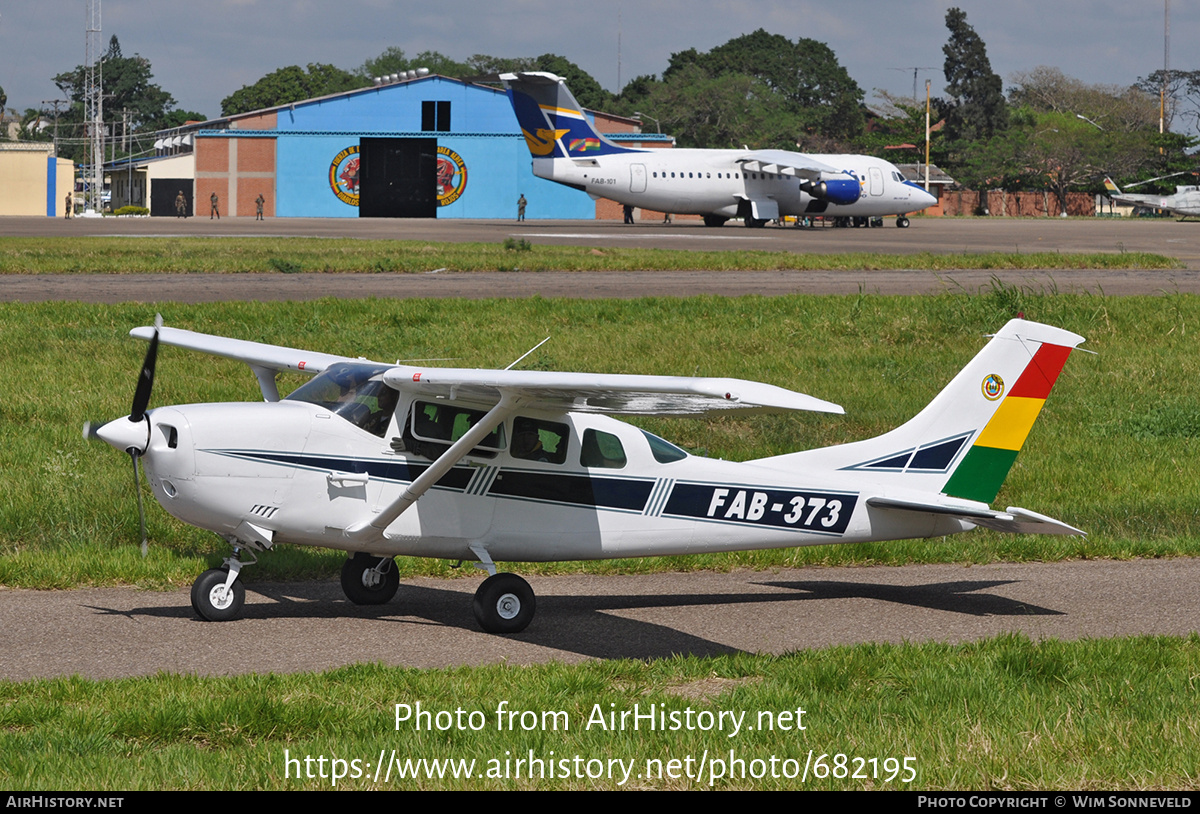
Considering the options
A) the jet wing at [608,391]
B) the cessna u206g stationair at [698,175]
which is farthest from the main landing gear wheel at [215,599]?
the cessna u206g stationair at [698,175]

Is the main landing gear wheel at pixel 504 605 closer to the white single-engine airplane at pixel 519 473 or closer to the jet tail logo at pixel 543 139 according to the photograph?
the white single-engine airplane at pixel 519 473

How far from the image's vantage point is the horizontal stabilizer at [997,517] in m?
8.52

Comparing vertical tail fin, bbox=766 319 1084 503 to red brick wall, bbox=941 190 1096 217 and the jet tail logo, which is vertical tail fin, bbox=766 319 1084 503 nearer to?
the jet tail logo

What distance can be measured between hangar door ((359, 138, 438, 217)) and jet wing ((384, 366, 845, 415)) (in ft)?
249

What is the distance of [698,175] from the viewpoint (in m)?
57.8

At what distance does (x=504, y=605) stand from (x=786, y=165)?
5111 cm

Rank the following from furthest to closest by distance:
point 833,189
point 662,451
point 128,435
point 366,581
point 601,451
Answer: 1. point 833,189
2. point 366,581
3. point 662,451
4. point 601,451
5. point 128,435

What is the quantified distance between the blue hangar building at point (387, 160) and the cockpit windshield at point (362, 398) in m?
73.7

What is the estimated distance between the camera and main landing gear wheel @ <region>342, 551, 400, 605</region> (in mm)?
9211

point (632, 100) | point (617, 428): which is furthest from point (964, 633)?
point (632, 100)

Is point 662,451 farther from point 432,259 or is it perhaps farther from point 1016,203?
point 1016,203

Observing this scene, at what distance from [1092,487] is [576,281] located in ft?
49.3

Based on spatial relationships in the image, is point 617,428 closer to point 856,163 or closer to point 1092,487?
point 1092,487

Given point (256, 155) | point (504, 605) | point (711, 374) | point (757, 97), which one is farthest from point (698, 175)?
point (757, 97)
